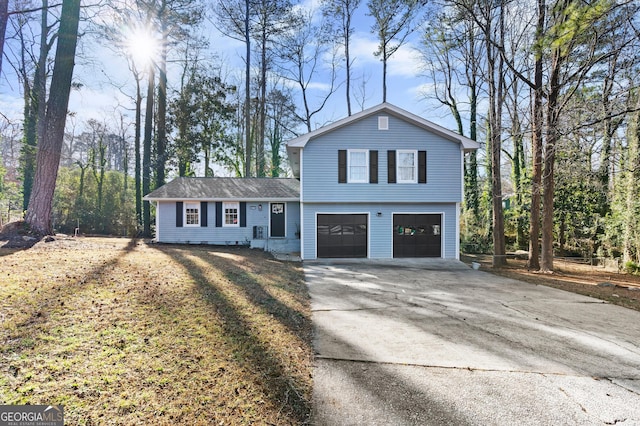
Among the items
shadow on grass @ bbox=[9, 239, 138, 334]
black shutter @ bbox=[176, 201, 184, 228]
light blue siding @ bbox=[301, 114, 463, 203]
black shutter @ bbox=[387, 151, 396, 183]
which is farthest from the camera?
black shutter @ bbox=[176, 201, 184, 228]

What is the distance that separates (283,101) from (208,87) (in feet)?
19.1

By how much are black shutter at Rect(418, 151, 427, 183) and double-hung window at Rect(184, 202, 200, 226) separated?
10329mm

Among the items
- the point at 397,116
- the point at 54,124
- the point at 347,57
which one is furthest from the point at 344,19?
the point at 54,124

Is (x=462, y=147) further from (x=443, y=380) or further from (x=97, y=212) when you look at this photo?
(x=97, y=212)

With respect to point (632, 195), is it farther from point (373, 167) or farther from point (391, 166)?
point (373, 167)

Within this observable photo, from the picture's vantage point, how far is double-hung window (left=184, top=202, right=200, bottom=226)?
1393 centimetres

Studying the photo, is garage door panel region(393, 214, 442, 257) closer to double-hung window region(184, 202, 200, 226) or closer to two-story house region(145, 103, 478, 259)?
two-story house region(145, 103, 478, 259)

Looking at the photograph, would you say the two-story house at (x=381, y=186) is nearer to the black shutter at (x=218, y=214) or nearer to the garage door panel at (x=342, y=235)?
the garage door panel at (x=342, y=235)

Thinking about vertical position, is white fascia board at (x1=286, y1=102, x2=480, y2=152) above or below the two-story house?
above

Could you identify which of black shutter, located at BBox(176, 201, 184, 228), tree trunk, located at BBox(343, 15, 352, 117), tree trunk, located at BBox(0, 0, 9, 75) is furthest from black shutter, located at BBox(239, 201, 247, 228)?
tree trunk, located at BBox(343, 15, 352, 117)

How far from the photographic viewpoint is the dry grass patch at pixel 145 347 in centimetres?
247

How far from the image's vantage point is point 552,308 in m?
6.02

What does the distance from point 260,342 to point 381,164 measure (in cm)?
937

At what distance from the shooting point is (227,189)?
14.8m
